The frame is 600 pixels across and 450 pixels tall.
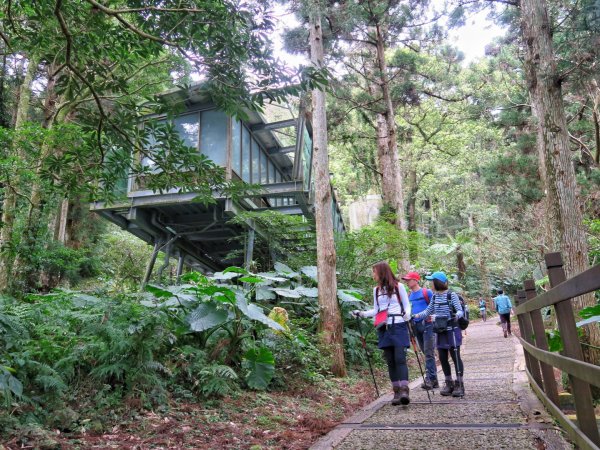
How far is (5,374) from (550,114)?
874cm

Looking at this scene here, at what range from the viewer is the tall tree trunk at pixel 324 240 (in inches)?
306

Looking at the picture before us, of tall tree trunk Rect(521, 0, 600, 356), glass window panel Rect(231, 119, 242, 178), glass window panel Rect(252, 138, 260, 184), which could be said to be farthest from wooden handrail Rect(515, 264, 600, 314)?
glass window panel Rect(252, 138, 260, 184)

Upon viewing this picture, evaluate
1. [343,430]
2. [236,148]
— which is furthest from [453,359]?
[236,148]

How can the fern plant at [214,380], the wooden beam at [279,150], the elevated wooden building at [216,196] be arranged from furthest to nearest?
the wooden beam at [279,150] → the elevated wooden building at [216,196] → the fern plant at [214,380]

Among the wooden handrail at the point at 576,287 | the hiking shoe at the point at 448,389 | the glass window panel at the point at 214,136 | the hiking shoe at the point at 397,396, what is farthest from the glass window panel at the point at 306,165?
the wooden handrail at the point at 576,287

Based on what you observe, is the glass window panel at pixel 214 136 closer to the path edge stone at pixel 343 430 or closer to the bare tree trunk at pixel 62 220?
the bare tree trunk at pixel 62 220

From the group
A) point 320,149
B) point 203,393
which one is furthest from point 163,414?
point 320,149

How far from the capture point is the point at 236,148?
12867mm

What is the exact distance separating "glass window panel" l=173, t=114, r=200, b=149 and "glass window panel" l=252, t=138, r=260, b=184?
227cm

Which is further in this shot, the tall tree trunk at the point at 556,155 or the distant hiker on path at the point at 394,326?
the tall tree trunk at the point at 556,155

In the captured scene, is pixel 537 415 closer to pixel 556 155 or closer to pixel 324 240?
pixel 324 240

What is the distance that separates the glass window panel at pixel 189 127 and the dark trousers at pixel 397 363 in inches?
364

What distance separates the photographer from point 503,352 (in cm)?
1191

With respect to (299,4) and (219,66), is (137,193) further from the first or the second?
(219,66)
